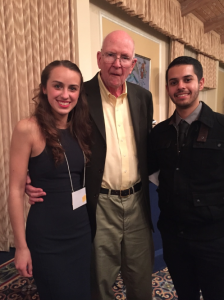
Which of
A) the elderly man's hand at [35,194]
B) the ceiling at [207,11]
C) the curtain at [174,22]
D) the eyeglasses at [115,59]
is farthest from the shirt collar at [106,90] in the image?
the ceiling at [207,11]

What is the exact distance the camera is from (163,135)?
1.39 m

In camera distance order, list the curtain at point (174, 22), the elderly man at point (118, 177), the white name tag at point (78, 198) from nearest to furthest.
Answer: the white name tag at point (78, 198)
the elderly man at point (118, 177)
the curtain at point (174, 22)

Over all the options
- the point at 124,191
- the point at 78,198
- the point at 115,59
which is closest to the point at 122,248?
the point at 124,191

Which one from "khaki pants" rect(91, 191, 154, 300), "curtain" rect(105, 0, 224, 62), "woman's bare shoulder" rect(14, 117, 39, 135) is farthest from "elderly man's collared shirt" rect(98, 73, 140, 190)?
"curtain" rect(105, 0, 224, 62)

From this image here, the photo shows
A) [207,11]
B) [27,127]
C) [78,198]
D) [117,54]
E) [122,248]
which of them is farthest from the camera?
[207,11]

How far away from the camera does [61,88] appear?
1134 mm

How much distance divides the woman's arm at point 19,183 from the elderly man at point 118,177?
1.33ft

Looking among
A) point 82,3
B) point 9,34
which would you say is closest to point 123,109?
point 9,34

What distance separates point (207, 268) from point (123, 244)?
0.53m

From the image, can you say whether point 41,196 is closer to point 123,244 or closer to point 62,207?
point 62,207

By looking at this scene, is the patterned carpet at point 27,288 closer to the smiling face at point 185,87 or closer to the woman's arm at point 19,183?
the woman's arm at point 19,183

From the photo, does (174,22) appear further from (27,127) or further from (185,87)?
(27,127)

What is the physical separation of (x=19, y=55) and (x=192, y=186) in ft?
7.11

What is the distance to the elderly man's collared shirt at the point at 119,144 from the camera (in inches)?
55.8
